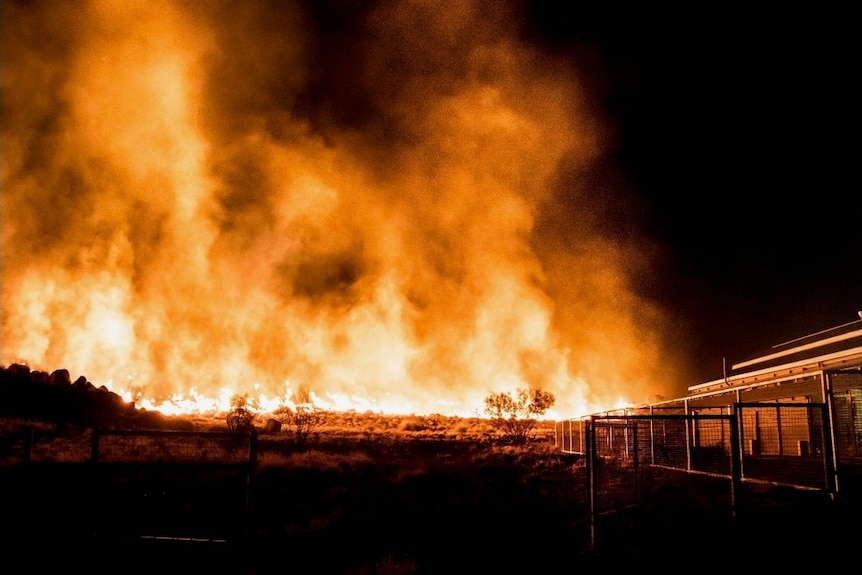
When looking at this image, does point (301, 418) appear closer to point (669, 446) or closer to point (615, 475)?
point (615, 475)

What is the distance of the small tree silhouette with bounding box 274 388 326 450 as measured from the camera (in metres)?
29.5

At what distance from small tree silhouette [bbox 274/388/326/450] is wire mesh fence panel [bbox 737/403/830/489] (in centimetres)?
1789

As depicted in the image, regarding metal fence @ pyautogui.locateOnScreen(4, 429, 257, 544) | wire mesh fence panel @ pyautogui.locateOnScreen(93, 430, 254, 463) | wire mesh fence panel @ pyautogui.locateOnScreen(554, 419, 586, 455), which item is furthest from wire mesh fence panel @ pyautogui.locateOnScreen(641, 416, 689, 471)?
wire mesh fence panel @ pyautogui.locateOnScreen(93, 430, 254, 463)

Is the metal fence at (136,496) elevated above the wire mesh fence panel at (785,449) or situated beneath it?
situated beneath

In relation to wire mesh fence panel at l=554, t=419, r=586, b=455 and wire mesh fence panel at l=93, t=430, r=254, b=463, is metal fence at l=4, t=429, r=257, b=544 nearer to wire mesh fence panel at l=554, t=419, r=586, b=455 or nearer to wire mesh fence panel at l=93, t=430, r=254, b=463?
wire mesh fence panel at l=93, t=430, r=254, b=463

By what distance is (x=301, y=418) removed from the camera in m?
33.8

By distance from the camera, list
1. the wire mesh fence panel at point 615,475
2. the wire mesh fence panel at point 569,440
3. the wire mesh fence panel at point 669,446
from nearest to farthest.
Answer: the wire mesh fence panel at point 615,475 → the wire mesh fence panel at point 669,446 → the wire mesh fence panel at point 569,440

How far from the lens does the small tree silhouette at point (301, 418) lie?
29.5 meters

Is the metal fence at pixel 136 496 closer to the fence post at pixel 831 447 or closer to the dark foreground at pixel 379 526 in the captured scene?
the dark foreground at pixel 379 526

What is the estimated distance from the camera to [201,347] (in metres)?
71.9

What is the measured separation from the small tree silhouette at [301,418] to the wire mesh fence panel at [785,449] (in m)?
17.9

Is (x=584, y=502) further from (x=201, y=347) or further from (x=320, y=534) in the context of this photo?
(x=201, y=347)

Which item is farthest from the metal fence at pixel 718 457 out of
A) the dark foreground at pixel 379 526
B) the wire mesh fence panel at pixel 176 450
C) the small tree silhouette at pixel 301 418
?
the small tree silhouette at pixel 301 418

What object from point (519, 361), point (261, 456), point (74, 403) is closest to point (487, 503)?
point (261, 456)
